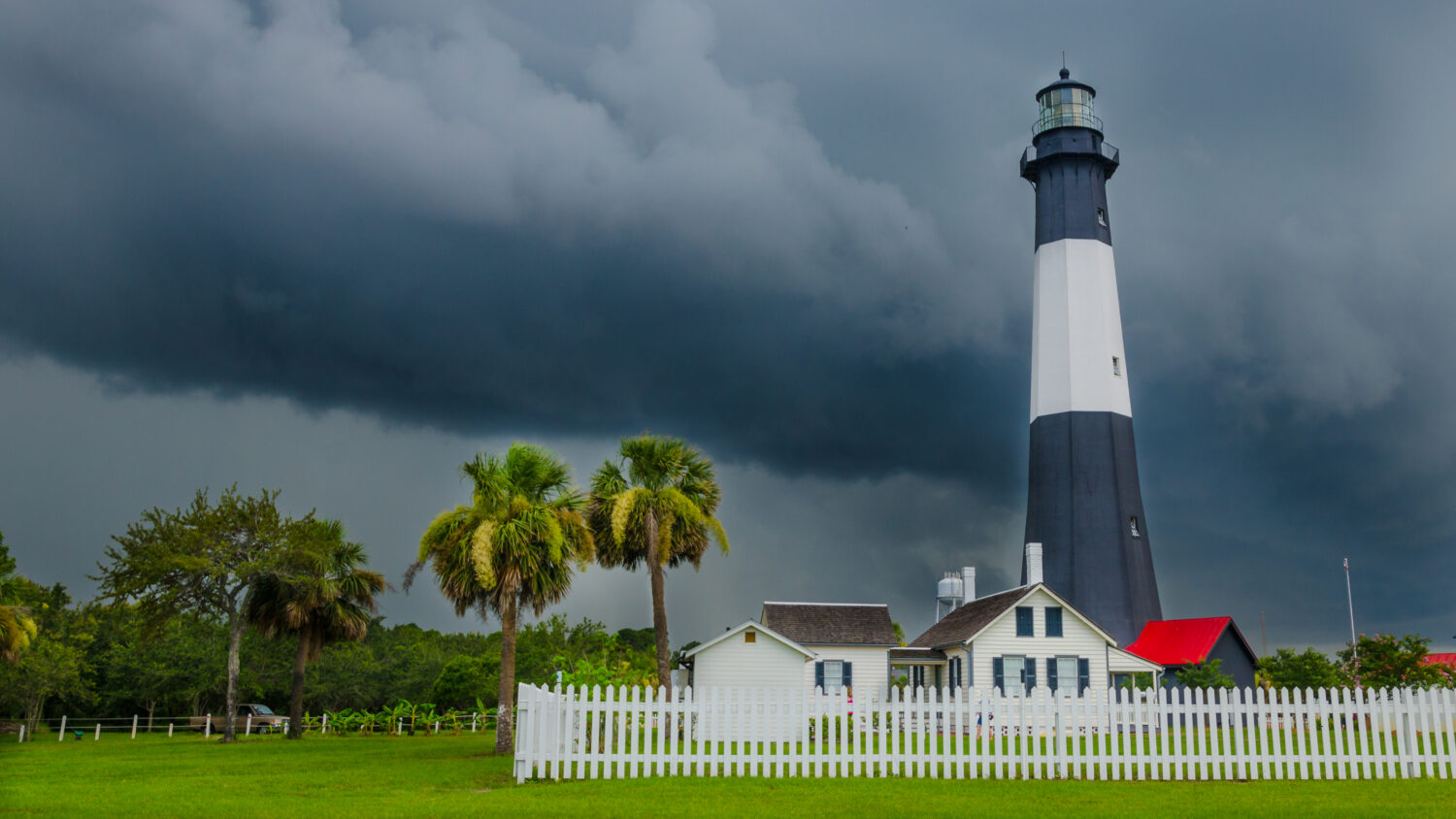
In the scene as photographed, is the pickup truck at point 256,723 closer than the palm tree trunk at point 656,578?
No

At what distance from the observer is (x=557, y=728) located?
606 inches

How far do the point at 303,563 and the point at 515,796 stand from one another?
24.1m

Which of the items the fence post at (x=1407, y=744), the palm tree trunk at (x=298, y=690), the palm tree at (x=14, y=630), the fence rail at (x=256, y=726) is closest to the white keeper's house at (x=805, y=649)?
the fence rail at (x=256, y=726)

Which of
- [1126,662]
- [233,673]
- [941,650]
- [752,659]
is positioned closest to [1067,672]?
[1126,662]

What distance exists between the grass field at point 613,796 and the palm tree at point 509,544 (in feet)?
13.6

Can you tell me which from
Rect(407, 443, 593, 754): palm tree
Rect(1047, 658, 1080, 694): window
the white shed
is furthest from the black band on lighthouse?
Rect(407, 443, 593, 754): palm tree

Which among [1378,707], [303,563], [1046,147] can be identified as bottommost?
[1378,707]

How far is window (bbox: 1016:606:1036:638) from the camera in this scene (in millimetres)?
34406

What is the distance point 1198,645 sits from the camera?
118ft

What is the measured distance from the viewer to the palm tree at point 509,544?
2241 centimetres

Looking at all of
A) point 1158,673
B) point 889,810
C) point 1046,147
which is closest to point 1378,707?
point 889,810

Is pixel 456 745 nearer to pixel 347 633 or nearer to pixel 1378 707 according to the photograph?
pixel 347 633

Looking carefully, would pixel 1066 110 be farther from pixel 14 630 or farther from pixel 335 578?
pixel 14 630

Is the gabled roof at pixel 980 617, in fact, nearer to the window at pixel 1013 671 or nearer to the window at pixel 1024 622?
the window at pixel 1024 622
